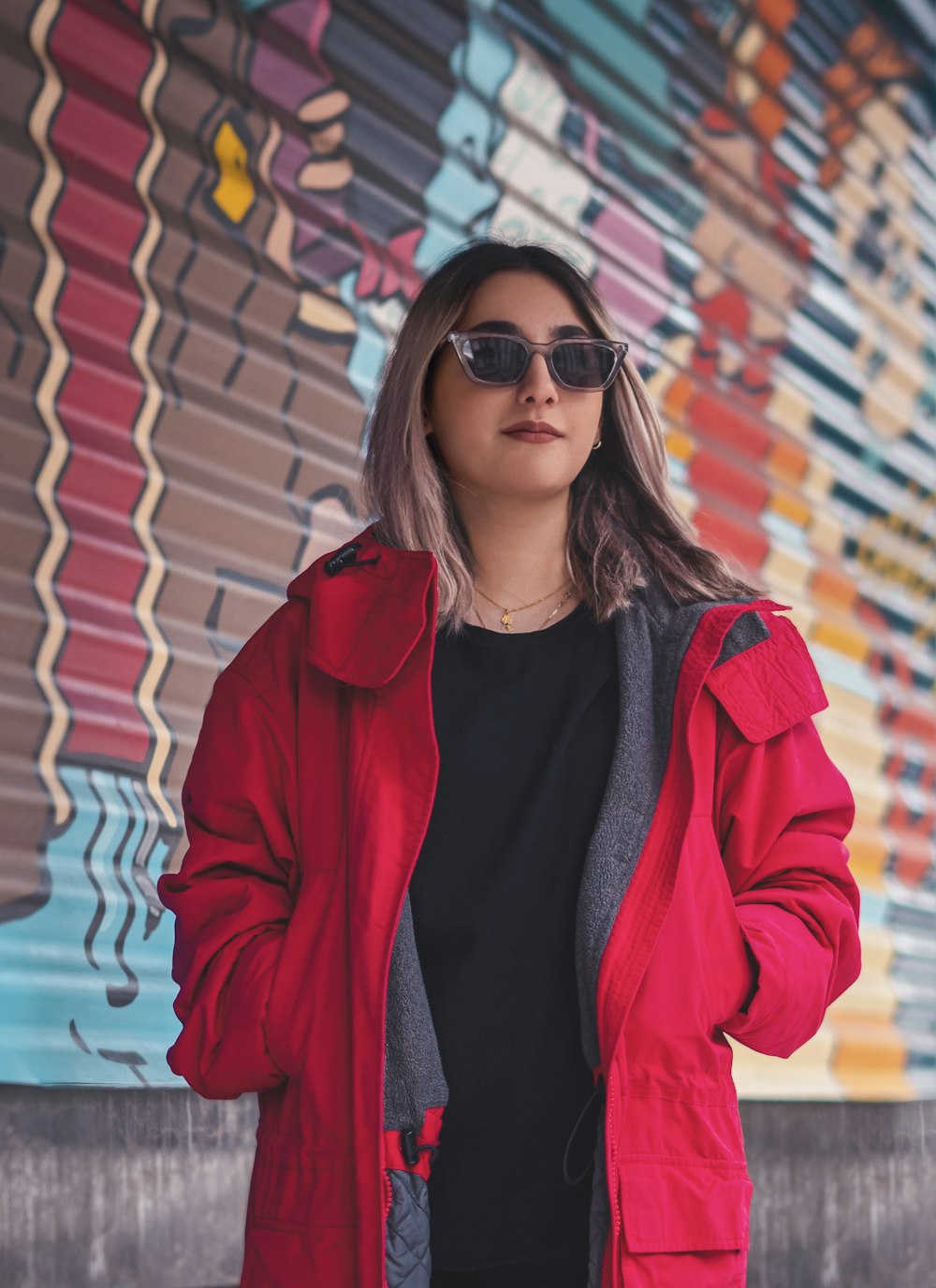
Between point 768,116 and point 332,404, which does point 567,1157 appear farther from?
point 768,116

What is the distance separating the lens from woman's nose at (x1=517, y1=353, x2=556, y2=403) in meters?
2.03

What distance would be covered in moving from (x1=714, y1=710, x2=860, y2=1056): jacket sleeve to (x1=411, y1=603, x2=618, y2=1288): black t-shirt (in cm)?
19

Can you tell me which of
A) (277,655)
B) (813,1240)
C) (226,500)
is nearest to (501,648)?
(277,655)

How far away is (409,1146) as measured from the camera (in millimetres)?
1788

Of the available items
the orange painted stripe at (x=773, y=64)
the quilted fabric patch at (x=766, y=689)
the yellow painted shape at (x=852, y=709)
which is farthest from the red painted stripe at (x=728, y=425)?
the quilted fabric patch at (x=766, y=689)

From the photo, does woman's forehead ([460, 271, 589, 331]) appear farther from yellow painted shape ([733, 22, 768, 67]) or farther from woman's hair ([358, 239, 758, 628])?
yellow painted shape ([733, 22, 768, 67])

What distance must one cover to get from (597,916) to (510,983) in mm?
175

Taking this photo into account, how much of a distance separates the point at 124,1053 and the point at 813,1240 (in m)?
2.59

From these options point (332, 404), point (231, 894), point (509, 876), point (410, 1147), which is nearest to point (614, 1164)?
point (410, 1147)

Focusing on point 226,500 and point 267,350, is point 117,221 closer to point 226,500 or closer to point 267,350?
point 267,350

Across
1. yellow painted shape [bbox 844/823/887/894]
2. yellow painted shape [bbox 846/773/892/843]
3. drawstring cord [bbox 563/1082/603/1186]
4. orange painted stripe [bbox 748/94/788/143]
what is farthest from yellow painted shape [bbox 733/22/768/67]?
drawstring cord [bbox 563/1082/603/1186]

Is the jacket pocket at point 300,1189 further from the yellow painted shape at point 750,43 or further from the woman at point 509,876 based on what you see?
the yellow painted shape at point 750,43

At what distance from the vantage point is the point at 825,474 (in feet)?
17.1

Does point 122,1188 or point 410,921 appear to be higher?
point 410,921
